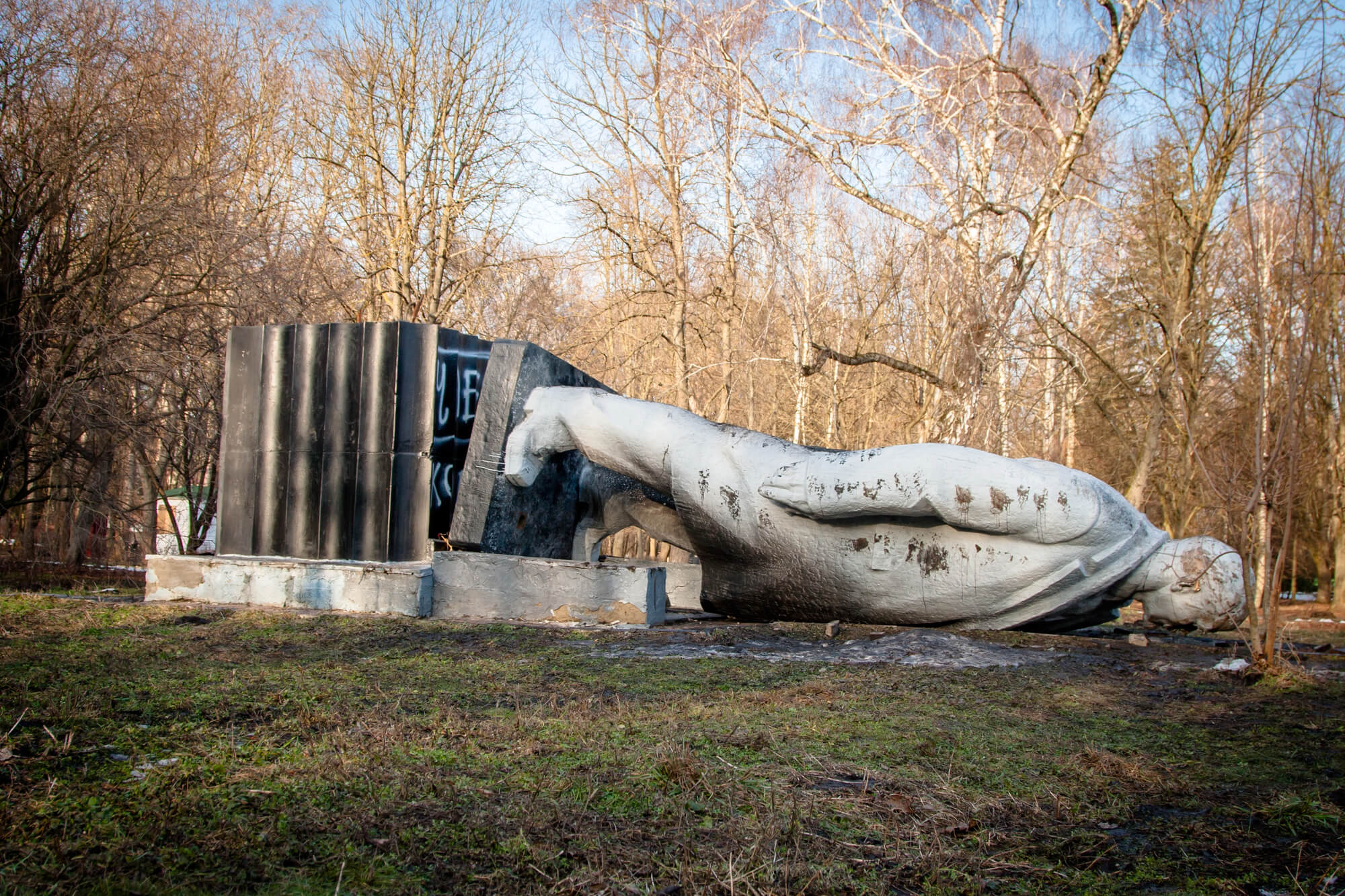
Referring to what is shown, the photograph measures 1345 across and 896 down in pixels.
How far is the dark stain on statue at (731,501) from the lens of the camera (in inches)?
215

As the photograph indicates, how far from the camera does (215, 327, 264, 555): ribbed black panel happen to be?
20.3ft

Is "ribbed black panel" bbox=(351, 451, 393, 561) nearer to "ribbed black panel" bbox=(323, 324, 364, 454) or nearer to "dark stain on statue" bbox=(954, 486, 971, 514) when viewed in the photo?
"ribbed black panel" bbox=(323, 324, 364, 454)

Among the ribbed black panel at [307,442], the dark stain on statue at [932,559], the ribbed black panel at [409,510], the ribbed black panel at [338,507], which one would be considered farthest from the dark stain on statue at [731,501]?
the ribbed black panel at [307,442]

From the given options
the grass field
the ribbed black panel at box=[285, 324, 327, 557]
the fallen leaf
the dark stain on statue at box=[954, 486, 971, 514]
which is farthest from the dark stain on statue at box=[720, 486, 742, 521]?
the fallen leaf

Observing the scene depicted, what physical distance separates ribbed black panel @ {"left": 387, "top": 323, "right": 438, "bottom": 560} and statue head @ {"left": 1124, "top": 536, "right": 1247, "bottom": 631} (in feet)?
13.7

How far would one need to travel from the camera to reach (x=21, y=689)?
9.03ft

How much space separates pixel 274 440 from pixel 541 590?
84.8 inches

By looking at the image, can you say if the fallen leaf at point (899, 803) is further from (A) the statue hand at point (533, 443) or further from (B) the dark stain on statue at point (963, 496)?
(A) the statue hand at point (533, 443)

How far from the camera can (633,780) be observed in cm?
213

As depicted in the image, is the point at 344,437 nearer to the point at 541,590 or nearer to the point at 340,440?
the point at 340,440

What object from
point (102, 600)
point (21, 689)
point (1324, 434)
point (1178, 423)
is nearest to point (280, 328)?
point (102, 600)

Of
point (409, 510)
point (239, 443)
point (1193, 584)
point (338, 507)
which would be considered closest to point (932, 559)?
point (1193, 584)

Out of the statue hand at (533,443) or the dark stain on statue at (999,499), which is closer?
the dark stain on statue at (999,499)

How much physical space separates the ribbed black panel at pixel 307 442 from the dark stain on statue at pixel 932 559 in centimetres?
375
